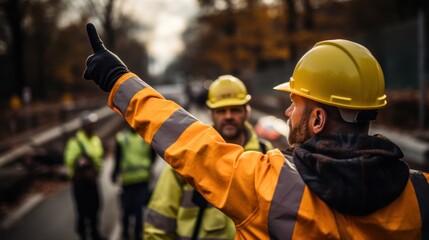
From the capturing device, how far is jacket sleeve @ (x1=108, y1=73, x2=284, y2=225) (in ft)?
5.68

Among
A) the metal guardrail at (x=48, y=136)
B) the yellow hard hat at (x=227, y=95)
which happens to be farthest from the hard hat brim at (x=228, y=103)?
the metal guardrail at (x=48, y=136)

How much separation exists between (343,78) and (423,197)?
0.55 metres

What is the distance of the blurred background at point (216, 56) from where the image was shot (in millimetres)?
11602

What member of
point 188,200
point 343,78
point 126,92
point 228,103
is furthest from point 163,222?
point 343,78

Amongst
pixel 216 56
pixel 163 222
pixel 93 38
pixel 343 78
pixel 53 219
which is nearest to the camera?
pixel 343 78

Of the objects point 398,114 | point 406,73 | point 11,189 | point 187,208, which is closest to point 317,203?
point 187,208

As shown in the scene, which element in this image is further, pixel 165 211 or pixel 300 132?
pixel 165 211

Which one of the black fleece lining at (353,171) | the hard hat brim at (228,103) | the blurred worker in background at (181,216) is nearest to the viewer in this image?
the black fleece lining at (353,171)

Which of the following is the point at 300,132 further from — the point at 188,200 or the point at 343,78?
the point at 188,200

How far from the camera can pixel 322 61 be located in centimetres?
188

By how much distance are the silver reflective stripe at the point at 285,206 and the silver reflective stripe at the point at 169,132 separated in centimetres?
42

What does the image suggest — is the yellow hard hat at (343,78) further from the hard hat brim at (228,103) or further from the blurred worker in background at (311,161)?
the hard hat brim at (228,103)

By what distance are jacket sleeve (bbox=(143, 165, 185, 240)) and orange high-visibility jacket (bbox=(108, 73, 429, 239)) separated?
142 centimetres

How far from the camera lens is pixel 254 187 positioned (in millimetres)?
1733
